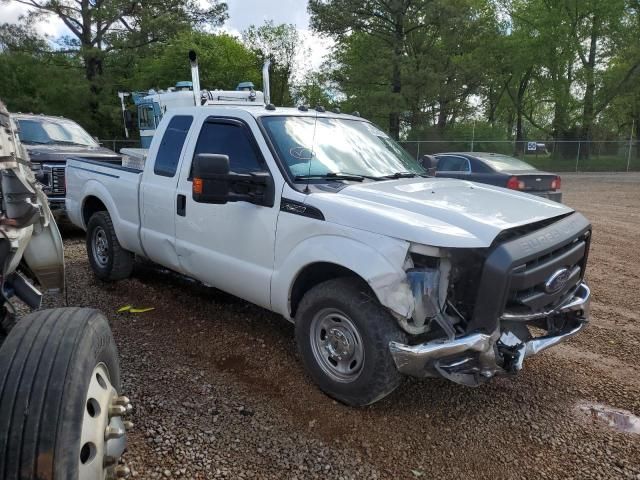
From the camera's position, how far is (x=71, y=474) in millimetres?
1803

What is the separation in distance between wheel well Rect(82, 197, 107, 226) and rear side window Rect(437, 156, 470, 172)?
25.1ft

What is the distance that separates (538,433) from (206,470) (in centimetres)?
199

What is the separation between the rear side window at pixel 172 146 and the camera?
473cm

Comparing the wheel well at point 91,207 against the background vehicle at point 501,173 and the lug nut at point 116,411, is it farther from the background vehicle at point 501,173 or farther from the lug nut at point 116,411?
the background vehicle at point 501,173

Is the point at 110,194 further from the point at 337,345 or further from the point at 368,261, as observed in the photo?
the point at 368,261

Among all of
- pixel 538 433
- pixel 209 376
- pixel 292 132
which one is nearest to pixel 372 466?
pixel 538 433

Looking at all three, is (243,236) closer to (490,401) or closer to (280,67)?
(490,401)

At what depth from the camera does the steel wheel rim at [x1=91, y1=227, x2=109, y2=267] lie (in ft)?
19.2

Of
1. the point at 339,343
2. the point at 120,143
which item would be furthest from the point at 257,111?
the point at 120,143

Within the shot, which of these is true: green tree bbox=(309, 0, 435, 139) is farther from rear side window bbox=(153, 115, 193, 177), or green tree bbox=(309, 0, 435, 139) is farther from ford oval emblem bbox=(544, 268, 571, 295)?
ford oval emblem bbox=(544, 268, 571, 295)

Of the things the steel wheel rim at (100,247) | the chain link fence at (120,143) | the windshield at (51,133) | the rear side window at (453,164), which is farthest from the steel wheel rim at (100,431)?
the chain link fence at (120,143)

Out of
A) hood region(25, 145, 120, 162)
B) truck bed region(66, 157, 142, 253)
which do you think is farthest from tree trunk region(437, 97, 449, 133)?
truck bed region(66, 157, 142, 253)

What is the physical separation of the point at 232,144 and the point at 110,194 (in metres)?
2.05

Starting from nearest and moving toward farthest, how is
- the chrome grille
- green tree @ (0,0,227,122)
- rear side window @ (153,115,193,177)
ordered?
the chrome grille → rear side window @ (153,115,193,177) → green tree @ (0,0,227,122)
